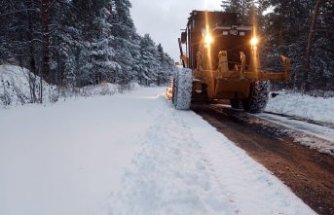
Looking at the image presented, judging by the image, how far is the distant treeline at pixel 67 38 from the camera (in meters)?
17.6

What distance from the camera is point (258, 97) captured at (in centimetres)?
1238

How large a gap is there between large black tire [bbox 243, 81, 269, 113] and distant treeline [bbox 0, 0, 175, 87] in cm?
511

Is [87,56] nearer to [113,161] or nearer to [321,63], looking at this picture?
[321,63]

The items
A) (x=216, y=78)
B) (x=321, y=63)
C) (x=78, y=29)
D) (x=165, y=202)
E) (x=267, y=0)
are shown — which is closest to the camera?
(x=165, y=202)

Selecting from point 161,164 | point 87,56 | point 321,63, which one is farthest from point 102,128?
point 321,63

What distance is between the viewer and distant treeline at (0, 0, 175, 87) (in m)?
17.6

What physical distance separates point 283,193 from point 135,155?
2025mm

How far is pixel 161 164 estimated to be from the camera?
4.71 meters

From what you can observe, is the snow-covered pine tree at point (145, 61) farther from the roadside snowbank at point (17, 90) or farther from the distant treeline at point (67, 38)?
the roadside snowbank at point (17, 90)

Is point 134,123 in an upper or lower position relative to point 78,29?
lower

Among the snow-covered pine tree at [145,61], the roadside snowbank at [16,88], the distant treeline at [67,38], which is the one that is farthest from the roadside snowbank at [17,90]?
the snow-covered pine tree at [145,61]

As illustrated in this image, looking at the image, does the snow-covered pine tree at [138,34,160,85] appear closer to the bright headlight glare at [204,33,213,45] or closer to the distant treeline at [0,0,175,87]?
the distant treeline at [0,0,175,87]

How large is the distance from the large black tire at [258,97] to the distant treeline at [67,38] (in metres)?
5.11

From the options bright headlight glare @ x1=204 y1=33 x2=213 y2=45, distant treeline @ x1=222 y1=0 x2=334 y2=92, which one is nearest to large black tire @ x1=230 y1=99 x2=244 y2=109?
bright headlight glare @ x1=204 y1=33 x2=213 y2=45
